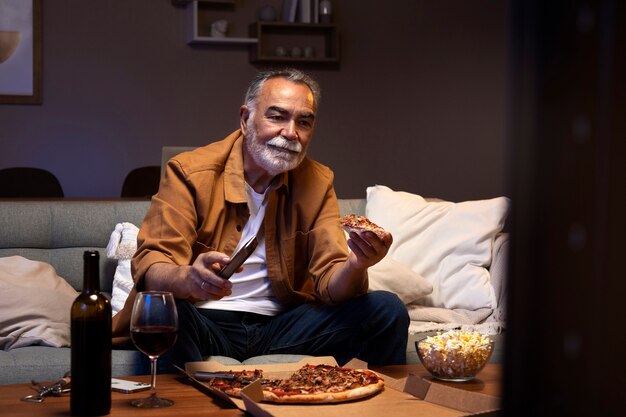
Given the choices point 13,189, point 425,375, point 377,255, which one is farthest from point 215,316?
point 13,189

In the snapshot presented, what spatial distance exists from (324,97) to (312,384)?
468cm

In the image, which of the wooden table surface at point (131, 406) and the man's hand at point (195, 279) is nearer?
the wooden table surface at point (131, 406)

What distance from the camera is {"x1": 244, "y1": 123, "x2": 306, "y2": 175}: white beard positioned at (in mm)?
2516

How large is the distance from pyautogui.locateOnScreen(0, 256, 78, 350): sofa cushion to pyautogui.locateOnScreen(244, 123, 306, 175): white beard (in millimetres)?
768

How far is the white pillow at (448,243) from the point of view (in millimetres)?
3004

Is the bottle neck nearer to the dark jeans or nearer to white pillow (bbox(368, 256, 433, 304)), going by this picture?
the dark jeans

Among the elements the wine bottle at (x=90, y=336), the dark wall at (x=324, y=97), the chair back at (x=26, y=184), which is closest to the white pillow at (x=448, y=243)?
the wine bottle at (x=90, y=336)

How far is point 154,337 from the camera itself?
1.44m

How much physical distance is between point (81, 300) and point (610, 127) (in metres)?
1.31

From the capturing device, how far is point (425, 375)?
1.91 metres

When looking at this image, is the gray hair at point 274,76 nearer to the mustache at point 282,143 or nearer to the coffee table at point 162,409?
the mustache at point 282,143

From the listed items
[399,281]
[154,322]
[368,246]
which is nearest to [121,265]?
[399,281]

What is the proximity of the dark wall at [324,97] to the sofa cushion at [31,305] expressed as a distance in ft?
9.69

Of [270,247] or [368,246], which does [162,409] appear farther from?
[270,247]
